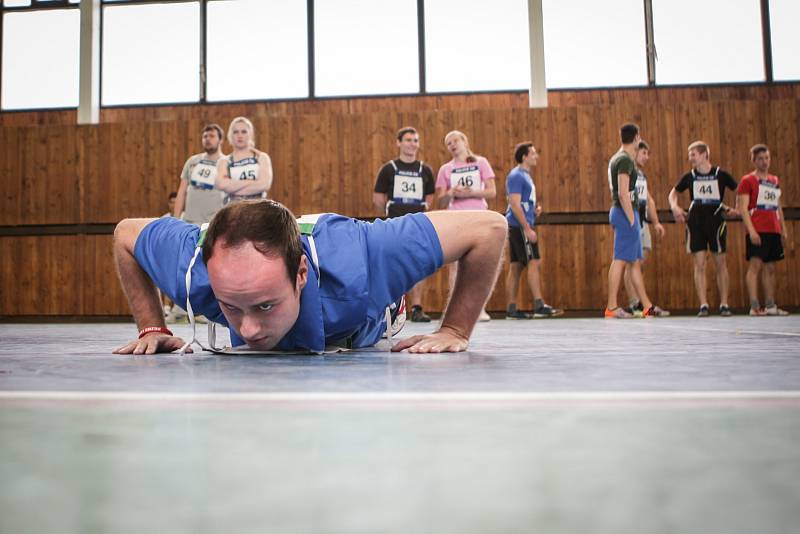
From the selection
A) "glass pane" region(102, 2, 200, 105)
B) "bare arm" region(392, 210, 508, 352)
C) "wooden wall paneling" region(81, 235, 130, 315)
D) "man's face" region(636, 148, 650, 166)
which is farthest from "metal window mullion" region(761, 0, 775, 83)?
"bare arm" region(392, 210, 508, 352)

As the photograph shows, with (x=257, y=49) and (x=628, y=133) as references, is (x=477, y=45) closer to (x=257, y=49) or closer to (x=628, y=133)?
(x=257, y=49)

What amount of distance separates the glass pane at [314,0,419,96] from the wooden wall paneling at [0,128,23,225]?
13.0 ft

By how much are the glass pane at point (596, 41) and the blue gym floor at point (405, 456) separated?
8954mm

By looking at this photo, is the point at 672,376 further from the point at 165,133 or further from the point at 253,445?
the point at 165,133

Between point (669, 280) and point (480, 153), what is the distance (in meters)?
2.70

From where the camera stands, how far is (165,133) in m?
8.93

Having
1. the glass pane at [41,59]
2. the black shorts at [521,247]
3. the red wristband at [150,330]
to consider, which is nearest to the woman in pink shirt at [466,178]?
the black shorts at [521,247]

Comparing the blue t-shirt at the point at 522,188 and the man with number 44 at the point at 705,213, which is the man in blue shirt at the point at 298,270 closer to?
the blue t-shirt at the point at 522,188

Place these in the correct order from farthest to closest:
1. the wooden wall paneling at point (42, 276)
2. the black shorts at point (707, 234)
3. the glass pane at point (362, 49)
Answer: the glass pane at point (362, 49) < the wooden wall paneling at point (42, 276) < the black shorts at point (707, 234)

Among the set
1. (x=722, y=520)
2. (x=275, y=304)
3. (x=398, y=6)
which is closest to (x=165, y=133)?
(x=398, y=6)

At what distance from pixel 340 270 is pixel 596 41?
8611 millimetres

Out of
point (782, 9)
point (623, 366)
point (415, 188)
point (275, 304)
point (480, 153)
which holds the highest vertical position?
point (782, 9)

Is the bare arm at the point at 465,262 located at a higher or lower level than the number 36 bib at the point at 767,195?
lower

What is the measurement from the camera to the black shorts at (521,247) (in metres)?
6.60
